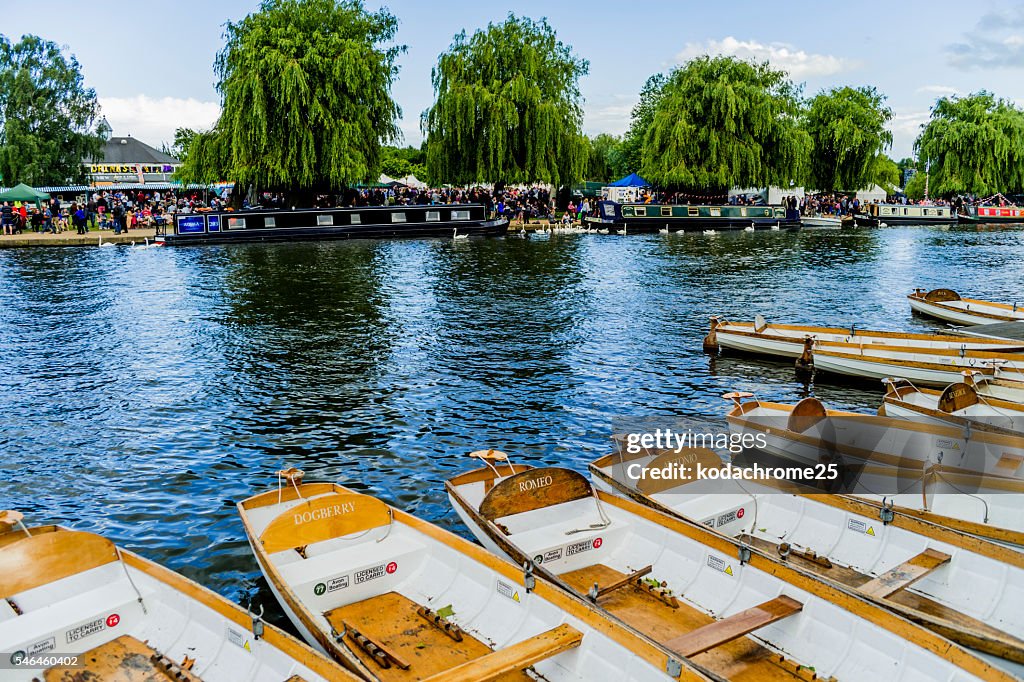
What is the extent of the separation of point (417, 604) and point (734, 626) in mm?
3706

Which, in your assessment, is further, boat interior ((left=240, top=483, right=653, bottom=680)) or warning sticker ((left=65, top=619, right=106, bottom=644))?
warning sticker ((left=65, top=619, right=106, bottom=644))

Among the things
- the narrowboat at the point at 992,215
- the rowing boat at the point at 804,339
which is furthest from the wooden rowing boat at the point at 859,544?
the narrowboat at the point at 992,215

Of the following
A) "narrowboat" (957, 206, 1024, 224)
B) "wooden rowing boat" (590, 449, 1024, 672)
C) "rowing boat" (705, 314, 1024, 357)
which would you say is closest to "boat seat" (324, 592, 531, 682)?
"wooden rowing boat" (590, 449, 1024, 672)

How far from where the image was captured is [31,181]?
7856cm

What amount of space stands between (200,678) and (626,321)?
895 inches

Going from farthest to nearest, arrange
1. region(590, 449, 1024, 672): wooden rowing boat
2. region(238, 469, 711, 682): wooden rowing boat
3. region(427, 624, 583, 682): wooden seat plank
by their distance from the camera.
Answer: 1. region(590, 449, 1024, 672): wooden rowing boat
2. region(238, 469, 711, 682): wooden rowing boat
3. region(427, 624, 583, 682): wooden seat plank

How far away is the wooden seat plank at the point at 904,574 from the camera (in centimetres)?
941

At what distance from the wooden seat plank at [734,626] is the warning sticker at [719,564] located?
2.48ft

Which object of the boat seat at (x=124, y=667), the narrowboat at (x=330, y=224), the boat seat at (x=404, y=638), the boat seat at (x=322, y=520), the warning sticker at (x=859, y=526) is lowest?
the boat seat at (x=124, y=667)

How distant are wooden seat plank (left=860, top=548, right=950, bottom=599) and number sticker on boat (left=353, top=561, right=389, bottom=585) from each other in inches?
218

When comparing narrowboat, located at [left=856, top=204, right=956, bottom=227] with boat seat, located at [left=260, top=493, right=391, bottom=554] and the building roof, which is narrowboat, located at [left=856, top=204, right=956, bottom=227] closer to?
boat seat, located at [left=260, top=493, right=391, bottom=554]

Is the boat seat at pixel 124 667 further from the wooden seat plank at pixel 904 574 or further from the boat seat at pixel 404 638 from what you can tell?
the wooden seat plank at pixel 904 574

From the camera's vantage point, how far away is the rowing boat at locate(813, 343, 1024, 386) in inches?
776

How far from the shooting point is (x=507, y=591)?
9.59 meters
